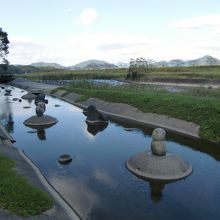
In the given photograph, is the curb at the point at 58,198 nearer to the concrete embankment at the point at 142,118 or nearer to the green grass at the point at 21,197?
the green grass at the point at 21,197

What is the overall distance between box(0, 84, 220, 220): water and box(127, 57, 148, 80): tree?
249 ft

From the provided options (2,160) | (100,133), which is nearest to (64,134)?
(100,133)

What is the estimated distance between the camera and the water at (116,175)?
756 inches

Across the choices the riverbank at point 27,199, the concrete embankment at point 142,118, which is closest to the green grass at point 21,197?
the riverbank at point 27,199

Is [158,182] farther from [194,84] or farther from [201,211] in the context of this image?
[194,84]

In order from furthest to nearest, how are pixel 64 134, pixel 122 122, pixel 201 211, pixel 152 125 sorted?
pixel 122 122, pixel 152 125, pixel 64 134, pixel 201 211

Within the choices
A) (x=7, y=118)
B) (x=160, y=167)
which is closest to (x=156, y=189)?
(x=160, y=167)

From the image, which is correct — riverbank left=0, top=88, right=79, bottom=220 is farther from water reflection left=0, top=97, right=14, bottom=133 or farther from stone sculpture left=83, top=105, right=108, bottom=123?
stone sculpture left=83, top=105, right=108, bottom=123

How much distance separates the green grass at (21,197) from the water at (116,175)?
2.62 m

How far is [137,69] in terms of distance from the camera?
422 ft

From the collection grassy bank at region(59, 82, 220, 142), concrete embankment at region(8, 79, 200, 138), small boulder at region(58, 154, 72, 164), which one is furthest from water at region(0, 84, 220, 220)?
grassy bank at region(59, 82, 220, 142)

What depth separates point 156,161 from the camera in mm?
24859

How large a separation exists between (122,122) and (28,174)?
25379 millimetres

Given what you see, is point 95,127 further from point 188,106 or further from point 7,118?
point 7,118
